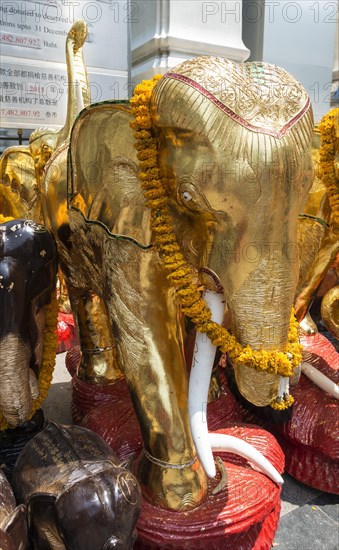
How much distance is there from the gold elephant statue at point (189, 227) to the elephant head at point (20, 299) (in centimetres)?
9

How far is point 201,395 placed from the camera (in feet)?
3.10

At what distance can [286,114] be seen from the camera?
0.77 metres

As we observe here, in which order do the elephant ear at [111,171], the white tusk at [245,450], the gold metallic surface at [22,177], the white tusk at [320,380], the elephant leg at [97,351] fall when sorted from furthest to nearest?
the gold metallic surface at [22,177] < the elephant leg at [97,351] < the white tusk at [320,380] < the white tusk at [245,450] < the elephant ear at [111,171]

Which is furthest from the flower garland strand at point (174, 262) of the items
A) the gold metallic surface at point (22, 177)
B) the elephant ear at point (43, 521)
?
the gold metallic surface at point (22, 177)

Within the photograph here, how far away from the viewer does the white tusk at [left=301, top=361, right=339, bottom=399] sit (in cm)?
134

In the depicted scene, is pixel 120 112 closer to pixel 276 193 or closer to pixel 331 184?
pixel 276 193

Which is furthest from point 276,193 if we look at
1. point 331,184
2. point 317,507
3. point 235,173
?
point 317,507

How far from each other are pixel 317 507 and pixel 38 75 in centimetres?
228

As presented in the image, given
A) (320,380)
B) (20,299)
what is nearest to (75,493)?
(20,299)

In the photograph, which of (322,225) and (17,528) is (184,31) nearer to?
(322,225)

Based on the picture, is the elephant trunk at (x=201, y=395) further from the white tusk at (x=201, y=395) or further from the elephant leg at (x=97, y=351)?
the elephant leg at (x=97, y=351)

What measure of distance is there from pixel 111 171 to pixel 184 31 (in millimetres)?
1892

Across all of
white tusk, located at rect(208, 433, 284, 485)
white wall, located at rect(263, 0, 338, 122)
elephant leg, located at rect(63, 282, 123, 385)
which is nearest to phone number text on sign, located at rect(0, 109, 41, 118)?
white wall, located at rect(263, 0, 338, 122)

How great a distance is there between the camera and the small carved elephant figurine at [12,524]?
74 centimetres
